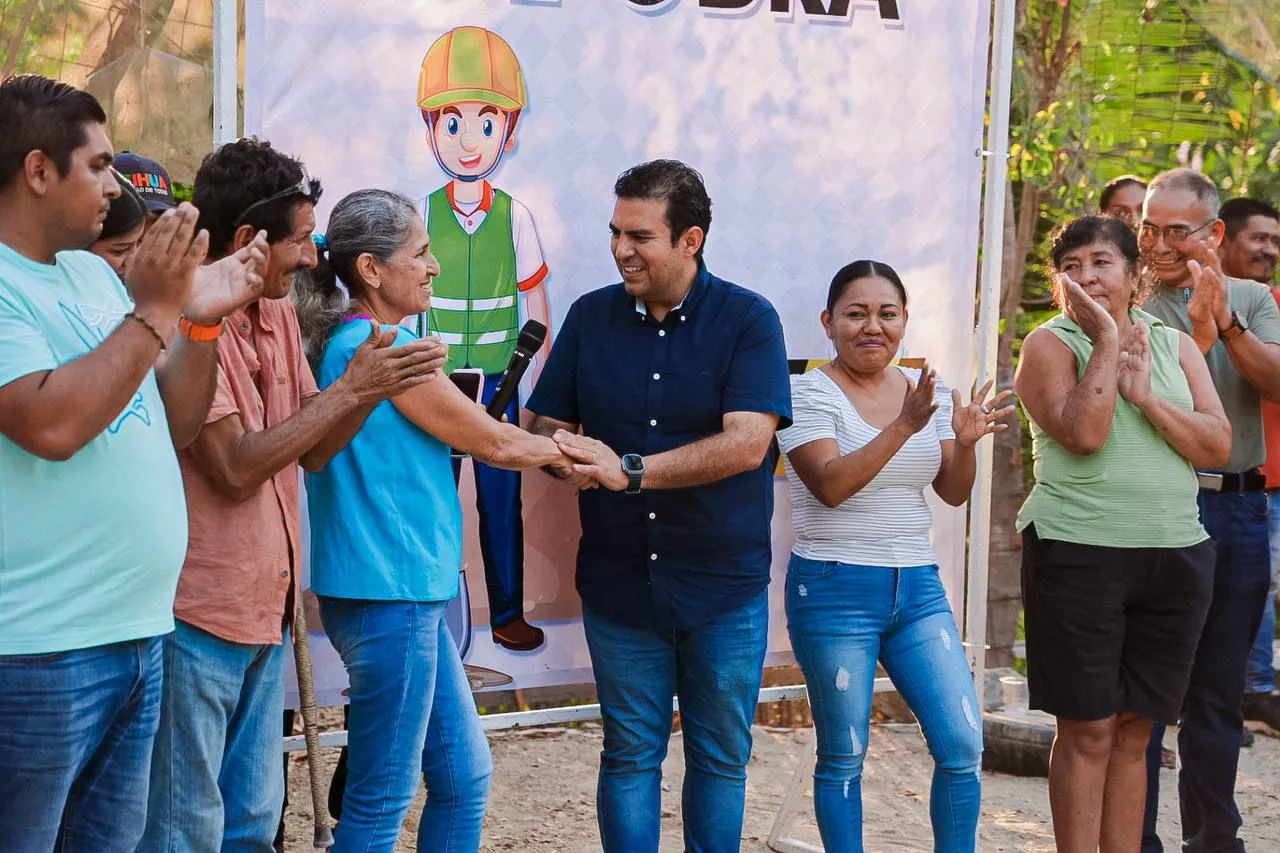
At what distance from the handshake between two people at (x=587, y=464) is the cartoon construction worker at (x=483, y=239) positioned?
0.40 m

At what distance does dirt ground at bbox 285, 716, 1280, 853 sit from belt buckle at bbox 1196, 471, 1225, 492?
1494 millimetres

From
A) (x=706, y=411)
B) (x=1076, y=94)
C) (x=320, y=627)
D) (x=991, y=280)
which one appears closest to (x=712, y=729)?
(x=706, y=411)

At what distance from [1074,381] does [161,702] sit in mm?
2520

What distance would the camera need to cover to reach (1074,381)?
12.8 feet

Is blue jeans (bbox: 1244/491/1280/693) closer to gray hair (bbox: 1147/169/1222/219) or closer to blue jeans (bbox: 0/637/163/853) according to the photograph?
gray hair (bbox: 1147/169/1222/219)

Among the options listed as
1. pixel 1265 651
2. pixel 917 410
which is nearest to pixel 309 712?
pixel 917 410

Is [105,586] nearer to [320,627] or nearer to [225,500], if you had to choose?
[225,500]

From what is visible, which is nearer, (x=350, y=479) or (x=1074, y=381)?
(x=350, y=479)

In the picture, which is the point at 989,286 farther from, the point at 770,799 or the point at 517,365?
the point at 770,799

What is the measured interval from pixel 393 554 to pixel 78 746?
999 millimetres

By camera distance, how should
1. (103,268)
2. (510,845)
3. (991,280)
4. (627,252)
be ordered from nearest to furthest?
(103,268)
(627,252)
(991,280)
(510,845)

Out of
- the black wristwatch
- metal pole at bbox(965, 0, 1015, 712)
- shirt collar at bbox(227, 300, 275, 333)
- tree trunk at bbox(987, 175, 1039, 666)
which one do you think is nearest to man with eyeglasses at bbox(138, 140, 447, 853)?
shirt collar at bbox(227, 300, 275, 333)

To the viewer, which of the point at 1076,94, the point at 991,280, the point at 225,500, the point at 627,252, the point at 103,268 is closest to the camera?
the point at 103,268

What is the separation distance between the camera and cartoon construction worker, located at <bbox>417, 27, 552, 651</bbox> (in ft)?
12.5
